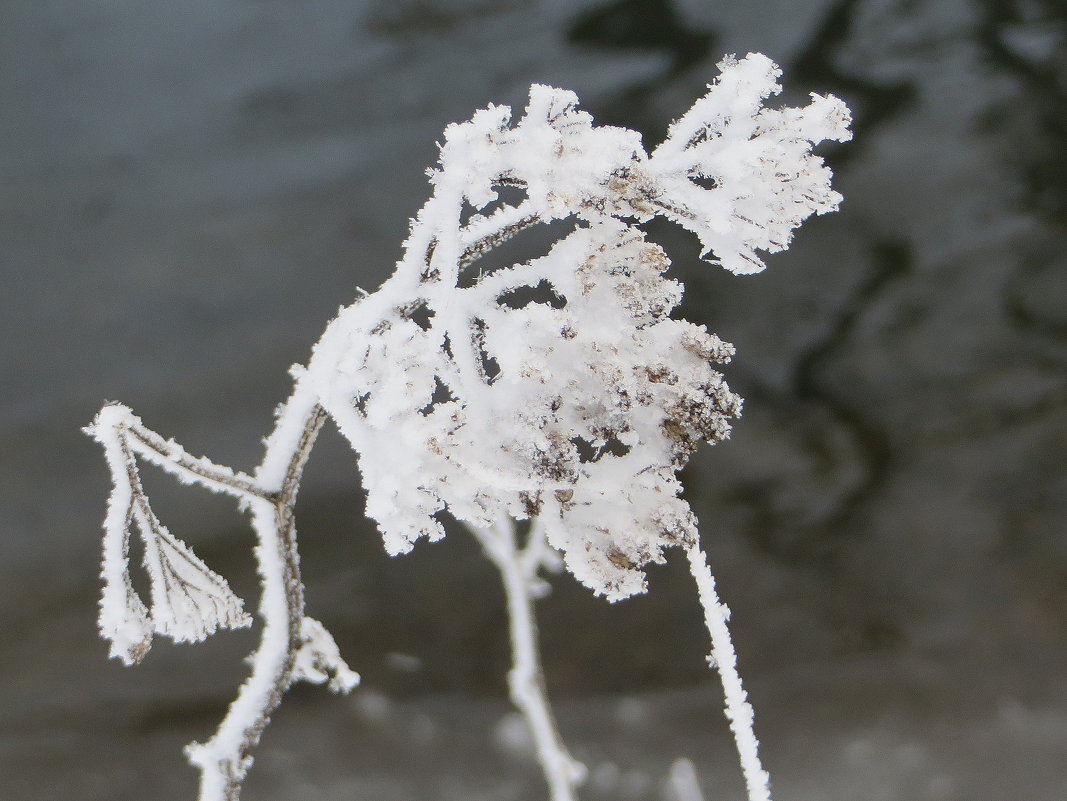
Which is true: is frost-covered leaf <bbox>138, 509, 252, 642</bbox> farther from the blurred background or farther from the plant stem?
the blurred background

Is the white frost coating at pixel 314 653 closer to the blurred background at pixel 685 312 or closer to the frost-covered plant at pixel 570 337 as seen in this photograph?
the frost-covered plant at pixel 570 337

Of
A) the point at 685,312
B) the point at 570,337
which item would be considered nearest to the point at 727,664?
the point at 570,337

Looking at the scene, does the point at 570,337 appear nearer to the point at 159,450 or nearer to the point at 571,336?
the point at 571,336

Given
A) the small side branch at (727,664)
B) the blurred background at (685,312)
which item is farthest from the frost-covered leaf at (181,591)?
A: the blurred background at (685,312)

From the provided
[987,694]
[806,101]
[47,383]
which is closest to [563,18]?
[806,101]

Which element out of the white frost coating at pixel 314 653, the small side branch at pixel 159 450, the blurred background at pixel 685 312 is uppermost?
the blurred background at pixel 685 312
